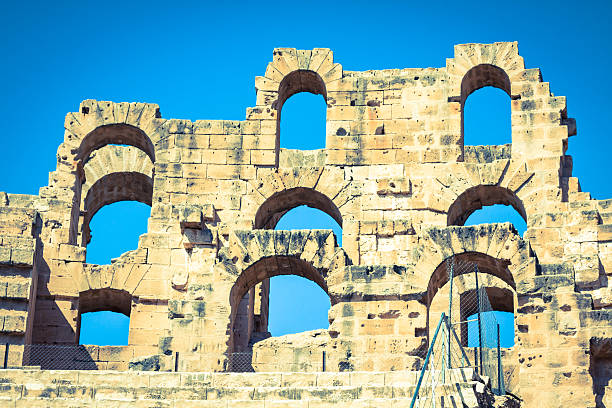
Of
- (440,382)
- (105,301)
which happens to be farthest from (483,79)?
(440,382)

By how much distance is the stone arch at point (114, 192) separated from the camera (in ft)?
124

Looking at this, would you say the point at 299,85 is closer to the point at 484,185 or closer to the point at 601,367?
the point at 484,185

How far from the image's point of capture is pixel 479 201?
3331 centimetres

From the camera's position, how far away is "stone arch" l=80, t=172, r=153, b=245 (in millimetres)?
37750

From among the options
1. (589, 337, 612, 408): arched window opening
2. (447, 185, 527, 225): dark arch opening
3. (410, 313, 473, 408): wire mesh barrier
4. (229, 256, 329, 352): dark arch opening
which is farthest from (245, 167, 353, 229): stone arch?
(410, 313, 473, 408): wire mesh barrier

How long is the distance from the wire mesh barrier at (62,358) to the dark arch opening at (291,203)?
5520 mm

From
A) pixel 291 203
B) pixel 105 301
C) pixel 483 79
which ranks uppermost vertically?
pixel 483 79

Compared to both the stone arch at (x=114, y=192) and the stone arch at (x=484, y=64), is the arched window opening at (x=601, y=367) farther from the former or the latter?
the stone arch at (x=114, y=192)

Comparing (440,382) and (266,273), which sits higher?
(266,273)

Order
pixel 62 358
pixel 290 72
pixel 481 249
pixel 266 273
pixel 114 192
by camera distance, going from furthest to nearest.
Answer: pixel 114 192, pixel 290 72, pixel 62 358, pixel 266 273, pixel 481 249

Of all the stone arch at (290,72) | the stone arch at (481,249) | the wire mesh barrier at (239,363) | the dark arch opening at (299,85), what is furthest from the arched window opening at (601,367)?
the dark arch opening at (299,85)

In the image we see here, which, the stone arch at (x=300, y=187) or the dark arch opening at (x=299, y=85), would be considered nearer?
the stone arch at (x=300, y=187)

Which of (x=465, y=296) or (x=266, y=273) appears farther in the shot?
(x=465, y=296)

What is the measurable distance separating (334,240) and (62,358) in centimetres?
775
